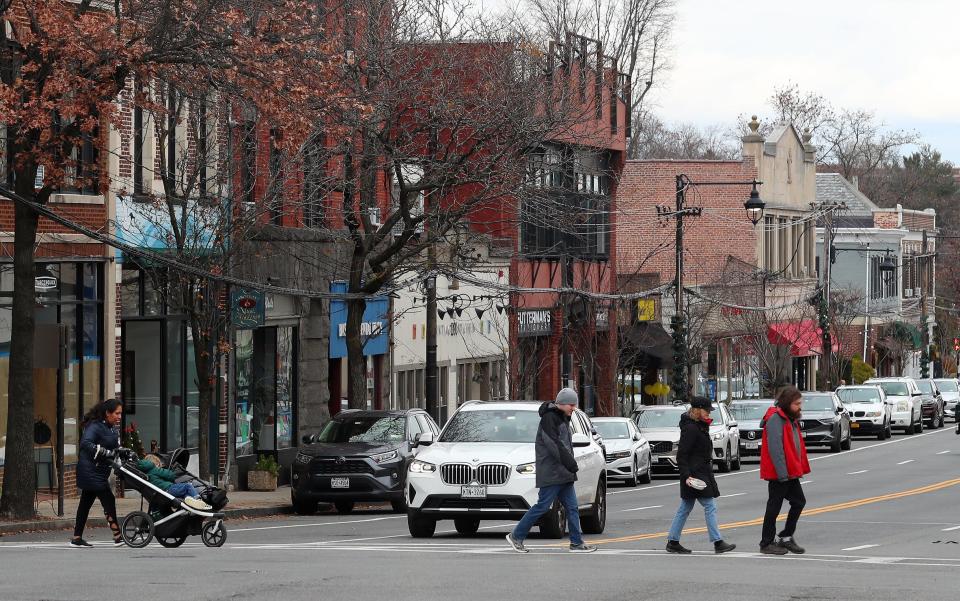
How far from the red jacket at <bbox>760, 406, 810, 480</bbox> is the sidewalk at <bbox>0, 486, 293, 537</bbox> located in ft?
33.2

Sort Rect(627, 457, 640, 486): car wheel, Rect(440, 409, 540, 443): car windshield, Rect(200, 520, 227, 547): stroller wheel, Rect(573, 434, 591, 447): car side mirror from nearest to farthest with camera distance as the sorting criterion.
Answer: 1. Rect(200, 520, 227, 547): stroller wheel
2. Rect(573, 434, 591, 447): car side mirror
3. Rect(440, 409, 540, 443): car windshield
4. Rect(627, 457, 640, 486): car wheel

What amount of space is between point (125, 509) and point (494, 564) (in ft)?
36.4

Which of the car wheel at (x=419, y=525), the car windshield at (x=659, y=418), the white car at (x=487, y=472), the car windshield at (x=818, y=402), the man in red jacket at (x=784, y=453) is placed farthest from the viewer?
the car windshield at (x=818, y=402)

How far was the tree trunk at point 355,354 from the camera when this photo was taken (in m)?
31.1

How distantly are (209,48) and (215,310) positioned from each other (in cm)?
613

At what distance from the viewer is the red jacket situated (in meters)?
16.6

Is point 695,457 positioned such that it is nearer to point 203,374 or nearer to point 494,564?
point 494,564

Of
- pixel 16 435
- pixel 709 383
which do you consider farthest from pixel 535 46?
pixel 709 383

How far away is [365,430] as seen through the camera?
26.8m

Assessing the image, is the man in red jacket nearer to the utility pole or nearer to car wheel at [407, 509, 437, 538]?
car wheel at [407, 509, 437, 538]

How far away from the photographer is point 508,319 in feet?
156

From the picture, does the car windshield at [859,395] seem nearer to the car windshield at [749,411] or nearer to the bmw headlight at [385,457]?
the car windshield at [749,411]

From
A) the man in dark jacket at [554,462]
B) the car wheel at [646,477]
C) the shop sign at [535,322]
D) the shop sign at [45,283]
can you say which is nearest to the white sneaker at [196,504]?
the man in dark jacket at [554,462]

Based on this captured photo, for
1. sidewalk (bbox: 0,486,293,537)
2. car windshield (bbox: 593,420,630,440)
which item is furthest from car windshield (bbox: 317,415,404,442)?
car windshield (bbox: 593,420,630,440)
